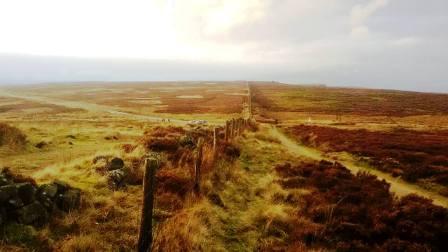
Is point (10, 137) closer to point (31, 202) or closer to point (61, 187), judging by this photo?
point (61, 187)

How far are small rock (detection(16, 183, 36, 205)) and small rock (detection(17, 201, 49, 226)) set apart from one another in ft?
0.86

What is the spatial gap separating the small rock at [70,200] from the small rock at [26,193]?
2.80 feet

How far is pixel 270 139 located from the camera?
Result: 103ft

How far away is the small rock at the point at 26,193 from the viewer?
7550 millimetres

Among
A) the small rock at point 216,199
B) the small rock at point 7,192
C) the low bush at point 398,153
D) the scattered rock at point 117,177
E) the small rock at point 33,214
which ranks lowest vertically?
the low bush at point 398,153

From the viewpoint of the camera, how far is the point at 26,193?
762 cm

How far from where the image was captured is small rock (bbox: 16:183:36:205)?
7.55 m

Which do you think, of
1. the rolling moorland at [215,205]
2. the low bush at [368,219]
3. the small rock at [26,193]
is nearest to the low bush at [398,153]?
the rolling moorland at [215,205]

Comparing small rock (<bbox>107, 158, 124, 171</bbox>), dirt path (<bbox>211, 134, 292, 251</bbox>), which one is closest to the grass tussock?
small rock (<bbox>107, 158, 124, 171</bbox>)

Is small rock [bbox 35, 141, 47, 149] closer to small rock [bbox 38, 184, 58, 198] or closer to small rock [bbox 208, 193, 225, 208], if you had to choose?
small rock [bbox 38, 184, 58, 198]

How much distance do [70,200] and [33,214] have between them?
1176 millimetres

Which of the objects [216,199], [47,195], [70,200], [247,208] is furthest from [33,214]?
[247,208]

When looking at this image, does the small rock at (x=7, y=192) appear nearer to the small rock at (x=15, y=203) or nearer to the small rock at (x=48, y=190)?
the small rock at (x=15, y=203)

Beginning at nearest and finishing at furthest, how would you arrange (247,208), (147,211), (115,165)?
1. (147,211)
2. (247,208)
3. (115,165)
